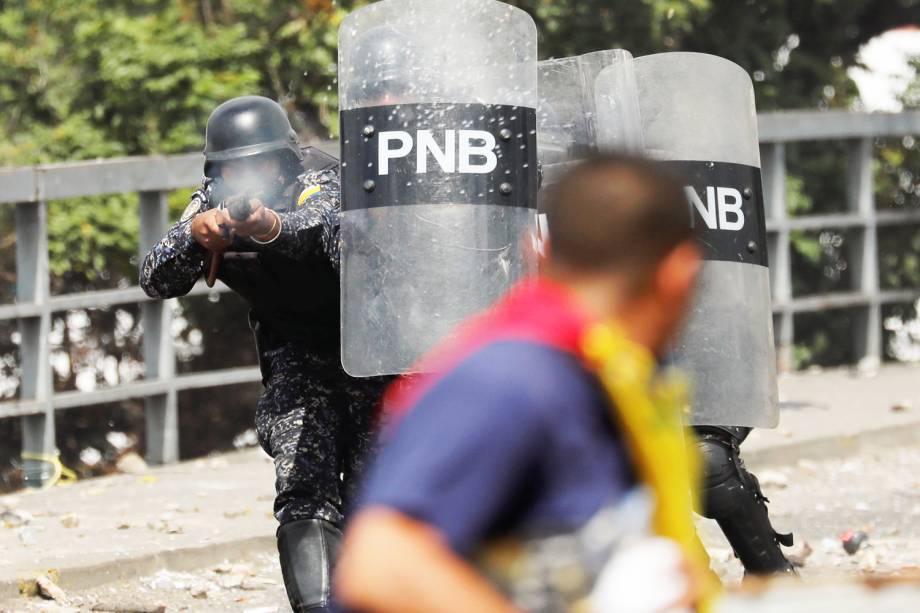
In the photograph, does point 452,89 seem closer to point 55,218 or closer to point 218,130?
point 218,130

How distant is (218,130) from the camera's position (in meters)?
4.29

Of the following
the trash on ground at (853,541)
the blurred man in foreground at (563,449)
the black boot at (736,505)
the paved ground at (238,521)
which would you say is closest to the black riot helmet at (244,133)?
the black boot at (736,505)

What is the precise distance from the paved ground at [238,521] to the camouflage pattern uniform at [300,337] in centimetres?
118

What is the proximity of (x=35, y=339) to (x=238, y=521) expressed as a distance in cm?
179

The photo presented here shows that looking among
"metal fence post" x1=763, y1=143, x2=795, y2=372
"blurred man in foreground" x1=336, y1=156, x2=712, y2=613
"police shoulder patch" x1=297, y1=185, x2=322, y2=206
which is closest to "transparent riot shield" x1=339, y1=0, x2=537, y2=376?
"police shoulder patch" x1=297, y1=185, x2=322, y2=206

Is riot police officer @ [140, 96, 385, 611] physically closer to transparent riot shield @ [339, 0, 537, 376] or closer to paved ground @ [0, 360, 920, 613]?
transparent riot shield @ [339, 0, 537, 376]

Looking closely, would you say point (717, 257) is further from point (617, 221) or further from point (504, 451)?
point (504, 451)

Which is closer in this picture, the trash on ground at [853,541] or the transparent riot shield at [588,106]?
the transparent riot shield at [588,106]

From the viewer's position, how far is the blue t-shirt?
5.95 ft

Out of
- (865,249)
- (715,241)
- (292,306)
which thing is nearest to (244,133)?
(292,306)

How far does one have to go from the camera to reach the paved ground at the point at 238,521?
550 cm

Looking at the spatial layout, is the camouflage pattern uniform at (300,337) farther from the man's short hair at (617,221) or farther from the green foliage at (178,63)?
the green foliage at (178,63)

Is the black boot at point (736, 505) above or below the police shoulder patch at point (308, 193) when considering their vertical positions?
below

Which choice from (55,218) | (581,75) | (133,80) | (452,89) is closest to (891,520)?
(581,75)
